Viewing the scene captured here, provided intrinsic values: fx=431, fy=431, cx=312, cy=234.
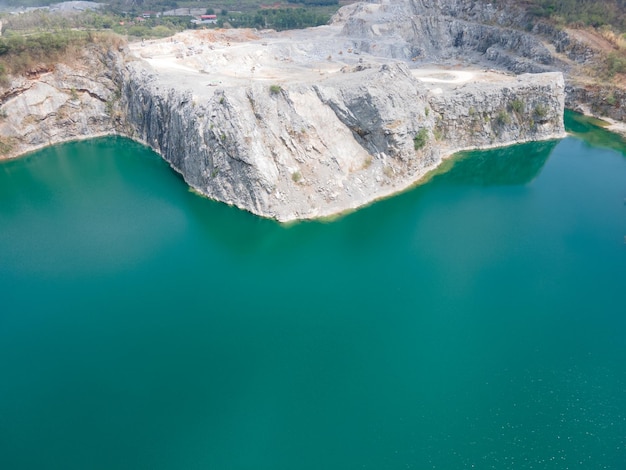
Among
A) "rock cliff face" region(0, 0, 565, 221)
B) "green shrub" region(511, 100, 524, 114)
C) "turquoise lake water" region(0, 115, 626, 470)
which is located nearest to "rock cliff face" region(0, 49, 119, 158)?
"rock cliff face" region(0, 0, 565, 221)

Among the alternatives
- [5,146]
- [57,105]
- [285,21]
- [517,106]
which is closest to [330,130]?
[517,106]

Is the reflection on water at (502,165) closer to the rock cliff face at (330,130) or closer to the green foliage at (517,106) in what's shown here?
the rock cliff face at (330,130)

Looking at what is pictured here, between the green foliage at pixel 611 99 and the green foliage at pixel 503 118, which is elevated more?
the green foliage at pixel 503 118

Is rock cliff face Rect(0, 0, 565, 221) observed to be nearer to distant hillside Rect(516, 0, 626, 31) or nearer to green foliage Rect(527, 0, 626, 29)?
distant hillside Rect(516, 0, 626, 31)

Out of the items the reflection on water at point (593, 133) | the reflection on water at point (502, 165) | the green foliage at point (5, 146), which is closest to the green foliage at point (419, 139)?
the reflection on water at point (502, 165)

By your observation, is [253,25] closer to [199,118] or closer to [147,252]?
[199,118]

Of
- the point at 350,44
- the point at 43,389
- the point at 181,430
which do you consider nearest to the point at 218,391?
the point at 181,430
